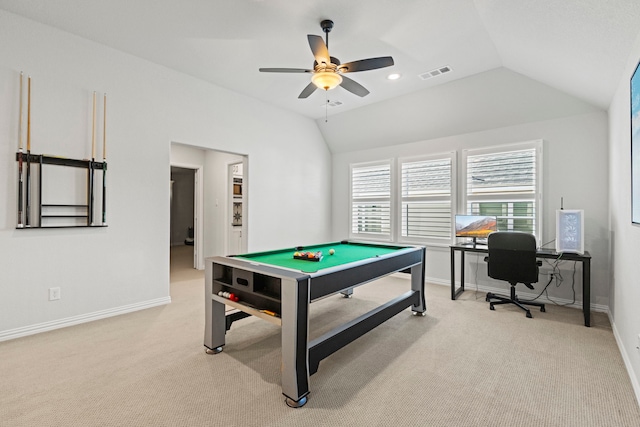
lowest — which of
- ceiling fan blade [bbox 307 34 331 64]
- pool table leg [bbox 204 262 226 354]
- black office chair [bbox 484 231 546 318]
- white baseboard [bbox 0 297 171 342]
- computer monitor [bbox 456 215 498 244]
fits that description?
white baseboard [bbox 0 297 171 342]

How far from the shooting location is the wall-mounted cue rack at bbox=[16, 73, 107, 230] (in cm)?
284

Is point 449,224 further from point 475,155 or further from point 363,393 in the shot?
point 363,393

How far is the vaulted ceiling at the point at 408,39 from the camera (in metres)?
2.32

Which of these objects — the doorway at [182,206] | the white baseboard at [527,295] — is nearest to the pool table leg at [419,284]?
the white baseboard at [527,295]

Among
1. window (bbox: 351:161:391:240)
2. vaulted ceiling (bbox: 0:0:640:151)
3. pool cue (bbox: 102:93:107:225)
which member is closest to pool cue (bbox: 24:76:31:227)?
pool cue (bbox: 102:93:107:225)

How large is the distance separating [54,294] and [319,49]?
11.2ft

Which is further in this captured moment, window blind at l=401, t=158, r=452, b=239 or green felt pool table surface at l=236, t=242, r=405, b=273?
window blind at l=401, t=158, r=452, b=239

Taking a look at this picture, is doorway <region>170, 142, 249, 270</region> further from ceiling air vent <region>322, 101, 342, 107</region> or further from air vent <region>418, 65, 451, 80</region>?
air vent <region>418, 65, 451, 80</region>

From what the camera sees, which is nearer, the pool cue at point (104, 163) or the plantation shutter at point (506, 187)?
the pool cue at point (104, 163)

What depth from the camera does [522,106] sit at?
3998 millimetres

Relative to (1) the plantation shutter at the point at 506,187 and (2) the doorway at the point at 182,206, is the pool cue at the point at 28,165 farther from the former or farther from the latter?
(2) the doorway at the point at 182,206

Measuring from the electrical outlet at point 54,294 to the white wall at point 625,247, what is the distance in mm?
4745

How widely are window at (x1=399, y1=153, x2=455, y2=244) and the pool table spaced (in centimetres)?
217

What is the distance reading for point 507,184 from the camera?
14.1 ft
